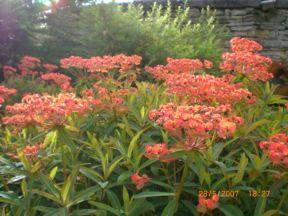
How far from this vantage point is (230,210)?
6.19ft

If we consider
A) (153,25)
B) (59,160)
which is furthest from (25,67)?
(59,160)

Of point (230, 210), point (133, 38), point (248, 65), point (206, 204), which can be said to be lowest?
point (230, 210)

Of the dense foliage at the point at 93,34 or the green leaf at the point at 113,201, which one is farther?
the dense foliage at the point at 93,34

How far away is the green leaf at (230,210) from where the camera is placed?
1859 mm

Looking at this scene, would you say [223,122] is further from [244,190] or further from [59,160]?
[59,160]

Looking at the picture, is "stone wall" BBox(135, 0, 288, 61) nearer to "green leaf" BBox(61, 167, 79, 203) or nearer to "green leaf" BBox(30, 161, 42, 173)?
"green leaf" BBox(30, 161, 42, 173)

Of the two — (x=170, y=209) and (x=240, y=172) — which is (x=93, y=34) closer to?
(x=240, y=172)

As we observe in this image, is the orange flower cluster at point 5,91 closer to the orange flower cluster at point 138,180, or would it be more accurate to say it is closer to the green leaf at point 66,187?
the green leaf at point 66,187

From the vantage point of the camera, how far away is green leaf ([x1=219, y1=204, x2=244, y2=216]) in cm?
186

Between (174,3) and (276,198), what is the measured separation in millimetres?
7898

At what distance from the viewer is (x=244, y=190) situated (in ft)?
6.88

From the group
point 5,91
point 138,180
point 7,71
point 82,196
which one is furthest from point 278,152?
point 7,71

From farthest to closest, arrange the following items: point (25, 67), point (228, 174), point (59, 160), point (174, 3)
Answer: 1. point (174, 3)
2. point (25, 67)
3. point (59, 160)
4. point (228, 174)
